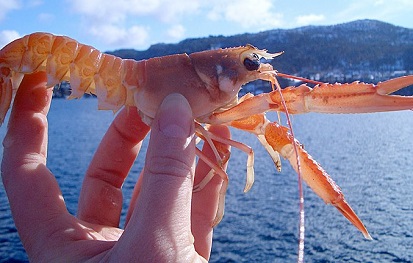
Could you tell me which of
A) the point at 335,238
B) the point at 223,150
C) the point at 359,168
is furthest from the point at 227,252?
the point at 359,168

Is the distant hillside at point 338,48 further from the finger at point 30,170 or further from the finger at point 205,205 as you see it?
the finger at point 30,170

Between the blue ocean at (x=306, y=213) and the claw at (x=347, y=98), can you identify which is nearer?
the claw at (x=347, y=98)

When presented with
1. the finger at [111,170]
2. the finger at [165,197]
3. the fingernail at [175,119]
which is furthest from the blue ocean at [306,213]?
the finger at [165,197]

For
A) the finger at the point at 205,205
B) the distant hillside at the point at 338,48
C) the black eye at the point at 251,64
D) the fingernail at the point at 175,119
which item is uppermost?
the distant hillside at the point at 338,48

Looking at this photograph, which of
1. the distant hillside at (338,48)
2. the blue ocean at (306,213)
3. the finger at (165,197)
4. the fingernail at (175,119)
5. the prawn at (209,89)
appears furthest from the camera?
the distant hillside at (338,48)

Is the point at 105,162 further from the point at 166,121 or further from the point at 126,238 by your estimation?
the point at 126,238

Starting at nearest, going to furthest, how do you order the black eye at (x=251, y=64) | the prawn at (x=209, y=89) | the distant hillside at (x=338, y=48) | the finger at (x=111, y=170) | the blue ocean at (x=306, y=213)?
the prawn at (x=209, y=89) < the finger at (x=111, y=170) < the black eye at (x=251, y=64) < the blue ocean at (x=306, y=213) < the distant hillside at (x=338, y=48)
